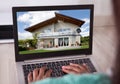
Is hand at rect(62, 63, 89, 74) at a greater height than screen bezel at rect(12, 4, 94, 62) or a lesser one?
lesser

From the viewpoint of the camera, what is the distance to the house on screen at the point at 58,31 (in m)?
1.13

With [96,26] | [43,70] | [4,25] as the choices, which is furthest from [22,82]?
[96,26]

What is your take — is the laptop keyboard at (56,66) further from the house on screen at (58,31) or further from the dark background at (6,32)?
the dark background at (6,32)

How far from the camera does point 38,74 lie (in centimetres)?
96

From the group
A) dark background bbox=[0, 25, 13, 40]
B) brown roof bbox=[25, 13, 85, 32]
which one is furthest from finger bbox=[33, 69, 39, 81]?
dark background bbox=[0, 25, 13, 40]

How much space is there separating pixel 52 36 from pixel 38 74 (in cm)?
26

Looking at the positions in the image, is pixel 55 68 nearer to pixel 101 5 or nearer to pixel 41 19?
pixel 41 19

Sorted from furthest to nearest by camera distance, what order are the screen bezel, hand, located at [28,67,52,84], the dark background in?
1. the dark background
2. the screen bezel
3. hand, located at [28,67,52,84]

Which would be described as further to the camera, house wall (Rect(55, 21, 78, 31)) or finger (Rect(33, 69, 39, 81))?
house wall (Rect(55, 21, 78, 31))

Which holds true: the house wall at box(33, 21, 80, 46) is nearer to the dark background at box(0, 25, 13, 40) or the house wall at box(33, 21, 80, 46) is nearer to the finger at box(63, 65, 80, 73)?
the finger at box(63, 65, 80, 73)

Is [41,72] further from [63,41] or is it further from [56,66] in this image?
[63,41]

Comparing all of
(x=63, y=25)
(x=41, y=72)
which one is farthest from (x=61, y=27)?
(x=41, y=72)

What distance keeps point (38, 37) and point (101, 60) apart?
0.36m

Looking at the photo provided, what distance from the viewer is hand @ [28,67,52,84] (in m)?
0.94
